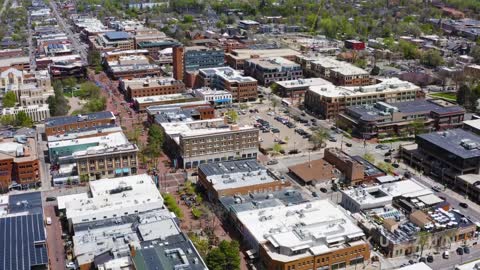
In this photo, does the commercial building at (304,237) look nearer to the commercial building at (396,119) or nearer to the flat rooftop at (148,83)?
the commercial building at (396,119)

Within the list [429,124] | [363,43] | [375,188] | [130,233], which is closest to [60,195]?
[130,233]

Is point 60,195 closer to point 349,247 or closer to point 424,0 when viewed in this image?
point 349,247

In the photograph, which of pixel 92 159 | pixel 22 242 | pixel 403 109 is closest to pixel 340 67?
pixel 403 109

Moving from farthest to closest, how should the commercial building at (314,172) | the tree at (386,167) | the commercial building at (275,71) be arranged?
the commercial building at (275,71), the tree at (386,167), the commercial building at (314,172)

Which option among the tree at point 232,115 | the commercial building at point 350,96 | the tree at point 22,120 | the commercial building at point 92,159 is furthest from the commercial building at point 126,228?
the commercial building at point 350,96

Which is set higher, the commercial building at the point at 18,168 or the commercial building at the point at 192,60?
the commercial building at the point at 192,60

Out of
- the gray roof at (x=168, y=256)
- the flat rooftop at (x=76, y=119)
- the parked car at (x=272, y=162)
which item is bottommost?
the parked car at (x=272, y=162)
